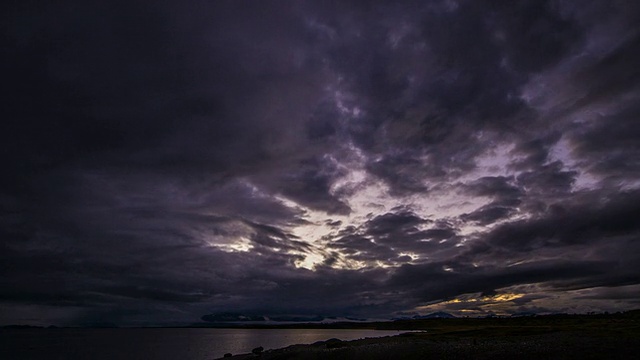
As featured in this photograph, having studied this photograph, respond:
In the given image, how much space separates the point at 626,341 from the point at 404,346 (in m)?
25.4

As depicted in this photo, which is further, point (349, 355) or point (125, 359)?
point (125, 359)

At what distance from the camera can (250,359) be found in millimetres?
70125

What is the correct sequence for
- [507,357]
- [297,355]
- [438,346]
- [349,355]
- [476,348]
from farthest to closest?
[297,355] < [349,355] < [438,346] < [476,348] < [507,357]

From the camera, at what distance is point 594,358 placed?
33844 millimetres

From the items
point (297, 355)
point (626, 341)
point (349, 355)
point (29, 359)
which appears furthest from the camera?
point (29, 359)

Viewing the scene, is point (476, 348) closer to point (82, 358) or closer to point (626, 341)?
point (626, 341)

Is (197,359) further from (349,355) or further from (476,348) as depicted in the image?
(476,348)

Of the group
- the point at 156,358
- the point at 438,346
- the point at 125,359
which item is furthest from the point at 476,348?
the point at 125,359

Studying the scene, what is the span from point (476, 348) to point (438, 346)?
5217 millimetres

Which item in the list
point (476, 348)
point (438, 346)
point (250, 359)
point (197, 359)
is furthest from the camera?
point (197, 359)

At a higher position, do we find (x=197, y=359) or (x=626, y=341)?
(x=626, y=341)

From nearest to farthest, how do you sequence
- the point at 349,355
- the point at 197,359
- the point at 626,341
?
the point at 626,341, the point at 349,355, the point at 197,359

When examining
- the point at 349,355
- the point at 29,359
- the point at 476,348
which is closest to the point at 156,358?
the point at 29,359

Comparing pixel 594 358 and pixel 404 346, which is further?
pixel 404 346
